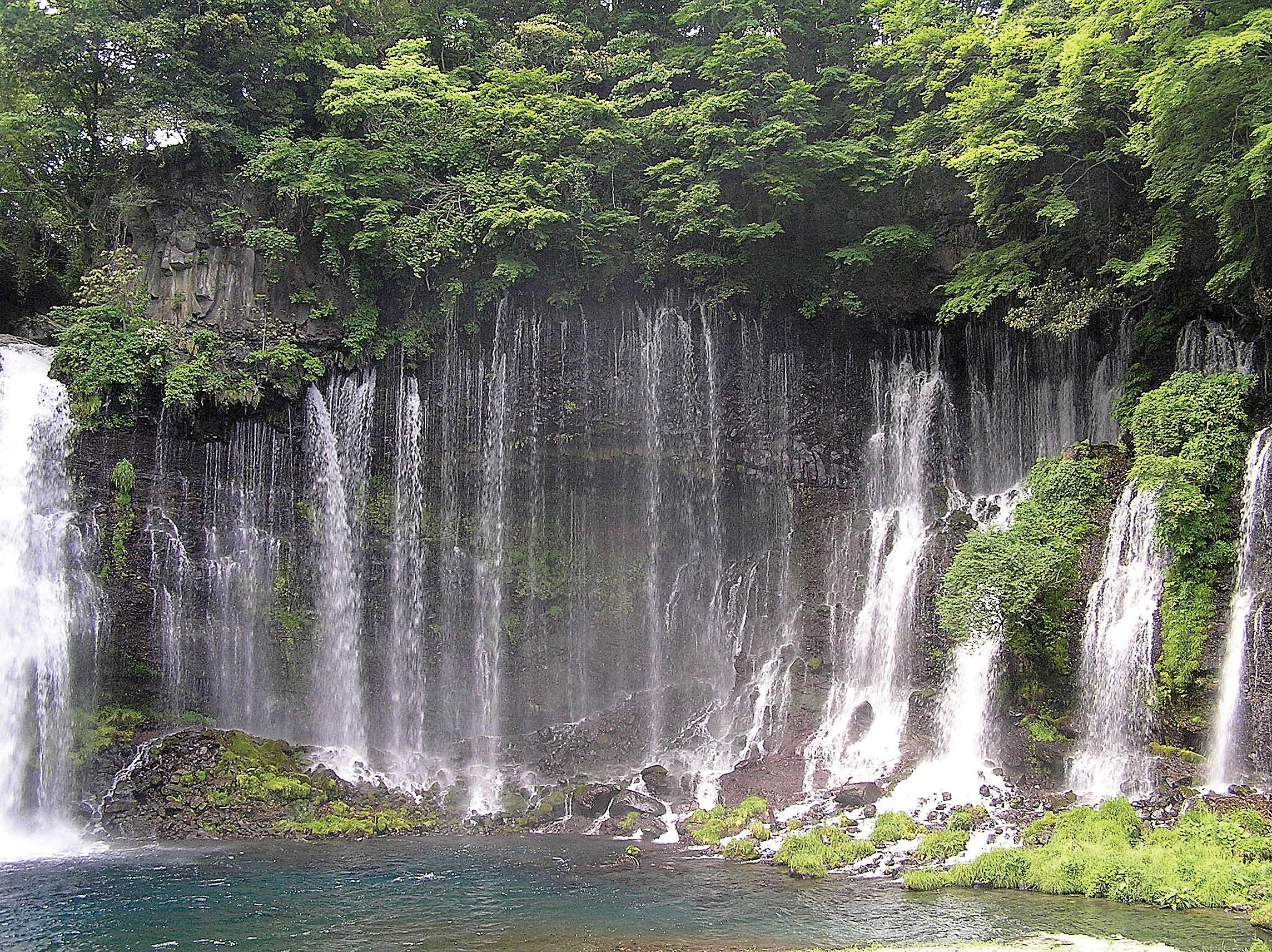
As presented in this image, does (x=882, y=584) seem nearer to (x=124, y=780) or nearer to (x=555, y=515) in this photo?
(x=555, y=515)

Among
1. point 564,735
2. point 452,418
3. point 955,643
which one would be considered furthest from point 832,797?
point 452,418

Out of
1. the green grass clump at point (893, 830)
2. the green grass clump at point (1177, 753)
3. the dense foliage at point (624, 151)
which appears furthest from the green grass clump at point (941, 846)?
the dense foliage at point (624, 151)

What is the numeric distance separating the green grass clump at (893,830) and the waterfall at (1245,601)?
13.9ft

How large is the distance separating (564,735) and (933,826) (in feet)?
28.5

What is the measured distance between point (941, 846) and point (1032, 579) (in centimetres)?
517

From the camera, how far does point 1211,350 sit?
63.5ft

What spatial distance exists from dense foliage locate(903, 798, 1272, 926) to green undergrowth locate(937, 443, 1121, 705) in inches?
138

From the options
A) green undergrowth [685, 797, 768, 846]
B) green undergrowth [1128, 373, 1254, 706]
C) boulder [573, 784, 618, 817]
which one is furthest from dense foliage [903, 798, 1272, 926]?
boulder [573, 784, 618, 817]

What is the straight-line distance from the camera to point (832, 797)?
1745 cm

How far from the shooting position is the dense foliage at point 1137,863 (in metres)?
12.3

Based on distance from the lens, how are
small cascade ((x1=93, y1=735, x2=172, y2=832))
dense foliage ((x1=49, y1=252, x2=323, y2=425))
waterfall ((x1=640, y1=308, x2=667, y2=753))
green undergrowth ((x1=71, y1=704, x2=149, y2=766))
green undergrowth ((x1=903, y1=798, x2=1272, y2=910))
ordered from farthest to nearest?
waterfall ((x1=640, y1=308, x2=667, y2=753)), dense foliage ((x1=49, y1=252, x2=323, y2=425)), green undergrowth ((x1=71, y1=704, x2=149, y2=766)), small cascade ((x1=93, y1=735, x2=172, y2=832)), green undergrowth ((x1=903, y1=798, x2=1272, y2=910))

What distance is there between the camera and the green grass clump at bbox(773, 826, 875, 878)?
14.5 metres

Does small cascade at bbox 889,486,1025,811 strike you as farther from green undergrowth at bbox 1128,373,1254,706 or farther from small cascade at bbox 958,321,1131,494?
small cascade at bbox 958,321,1131,494

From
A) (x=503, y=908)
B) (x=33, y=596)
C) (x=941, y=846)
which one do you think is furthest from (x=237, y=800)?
(x=941, y=846)
